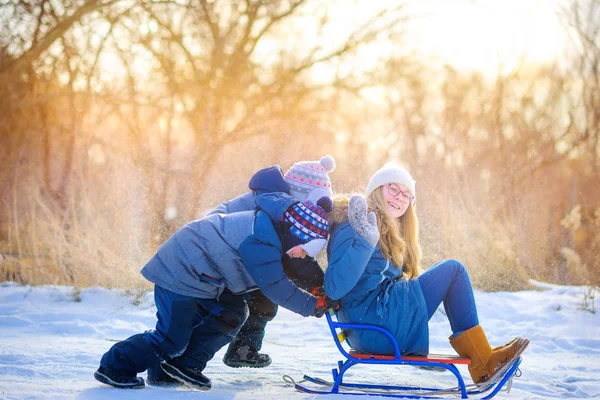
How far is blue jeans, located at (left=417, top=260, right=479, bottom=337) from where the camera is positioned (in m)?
3.23

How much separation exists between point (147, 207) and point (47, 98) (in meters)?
3.70

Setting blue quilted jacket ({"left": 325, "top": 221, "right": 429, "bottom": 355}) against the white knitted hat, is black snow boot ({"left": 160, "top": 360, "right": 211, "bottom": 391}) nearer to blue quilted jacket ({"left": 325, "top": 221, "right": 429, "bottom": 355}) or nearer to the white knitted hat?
blue quilted jacket ({"left": 325, "top": 221, "right": 429, "bottom": 355})

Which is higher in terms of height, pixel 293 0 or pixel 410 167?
pixel 293 0

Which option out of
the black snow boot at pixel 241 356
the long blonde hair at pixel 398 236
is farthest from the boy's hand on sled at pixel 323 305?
the black snow boot at pixel 241 356

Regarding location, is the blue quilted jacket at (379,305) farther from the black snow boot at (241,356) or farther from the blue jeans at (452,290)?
the black snow boot at (241,356)

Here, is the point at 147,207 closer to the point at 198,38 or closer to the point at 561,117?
the point at 198,38

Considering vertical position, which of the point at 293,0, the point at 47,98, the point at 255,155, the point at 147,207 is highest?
the point at 293,0

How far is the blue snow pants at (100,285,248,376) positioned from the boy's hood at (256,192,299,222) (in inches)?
18.2

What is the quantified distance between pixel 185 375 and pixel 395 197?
1.31m

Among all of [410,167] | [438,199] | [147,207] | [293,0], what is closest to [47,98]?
[147,207]

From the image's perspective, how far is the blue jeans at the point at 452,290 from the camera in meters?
3.23

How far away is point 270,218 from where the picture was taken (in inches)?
124

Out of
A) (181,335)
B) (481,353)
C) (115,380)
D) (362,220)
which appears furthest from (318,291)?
(115,380)

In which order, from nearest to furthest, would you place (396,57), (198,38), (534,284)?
(534,284) < (198,38) < (396,57)
